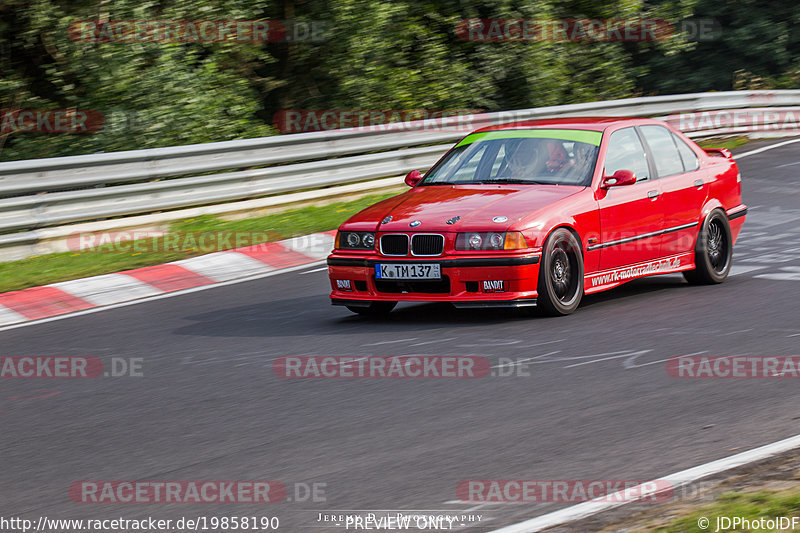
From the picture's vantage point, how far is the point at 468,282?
26.2 feet

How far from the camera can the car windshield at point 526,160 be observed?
883 cm

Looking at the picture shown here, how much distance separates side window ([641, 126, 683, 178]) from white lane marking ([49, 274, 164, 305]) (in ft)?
15.5

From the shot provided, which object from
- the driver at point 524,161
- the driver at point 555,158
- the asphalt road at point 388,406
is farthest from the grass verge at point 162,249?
the driver at point 555,158

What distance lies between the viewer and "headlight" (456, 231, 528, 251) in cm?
789

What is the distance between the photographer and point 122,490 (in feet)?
15.5

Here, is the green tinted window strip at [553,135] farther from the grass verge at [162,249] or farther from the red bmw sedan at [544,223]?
the grass verge at [162,249]

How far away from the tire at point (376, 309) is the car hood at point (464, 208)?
661 millimetres

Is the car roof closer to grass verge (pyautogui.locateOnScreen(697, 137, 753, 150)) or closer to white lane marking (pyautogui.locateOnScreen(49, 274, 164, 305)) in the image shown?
white lane marking (pyautogui.locateOnScreen(49, 274, 164, 305))

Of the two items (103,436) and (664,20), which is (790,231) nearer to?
(103,436)

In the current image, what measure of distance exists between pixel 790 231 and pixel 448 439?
26.4ft

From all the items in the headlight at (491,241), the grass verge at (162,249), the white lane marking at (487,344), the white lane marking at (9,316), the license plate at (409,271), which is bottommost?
the white lane marking at (487,344)

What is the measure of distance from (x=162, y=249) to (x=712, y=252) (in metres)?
5.96

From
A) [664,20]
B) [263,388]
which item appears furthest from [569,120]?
[664,20]

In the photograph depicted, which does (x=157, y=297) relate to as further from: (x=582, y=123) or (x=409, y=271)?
(x=582, y=123)
